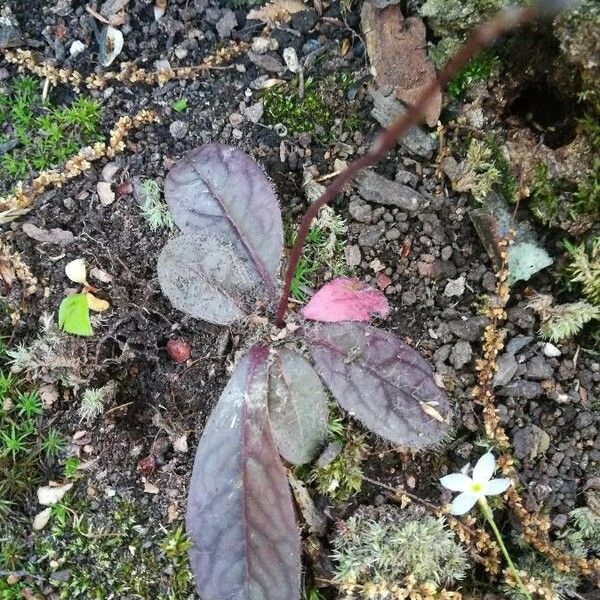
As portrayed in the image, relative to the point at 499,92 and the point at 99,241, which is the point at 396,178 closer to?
the point at 499,92

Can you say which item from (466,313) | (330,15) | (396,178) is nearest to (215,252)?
(396,178)

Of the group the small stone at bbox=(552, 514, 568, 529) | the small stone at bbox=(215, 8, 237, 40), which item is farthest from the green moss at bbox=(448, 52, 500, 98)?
the small stone at bbox=(552, 514, 568, 529)

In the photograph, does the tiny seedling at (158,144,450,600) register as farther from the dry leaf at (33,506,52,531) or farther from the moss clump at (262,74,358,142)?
the dry leaf at (33,506,52,531)

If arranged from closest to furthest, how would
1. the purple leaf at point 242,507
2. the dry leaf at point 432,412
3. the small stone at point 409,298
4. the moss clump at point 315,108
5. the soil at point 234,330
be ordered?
the purple leaf at point 242,507
the dry leaf at point 432,412
the soil at point 234,330
the small stone at point 409,298
the moss clump at point 315,108

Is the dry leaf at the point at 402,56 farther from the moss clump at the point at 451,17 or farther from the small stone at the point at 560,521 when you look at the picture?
the small stone at the point at 560,521

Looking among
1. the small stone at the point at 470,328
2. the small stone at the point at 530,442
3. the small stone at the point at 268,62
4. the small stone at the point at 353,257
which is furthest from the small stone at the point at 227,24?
the small stone at the point at 530,442
